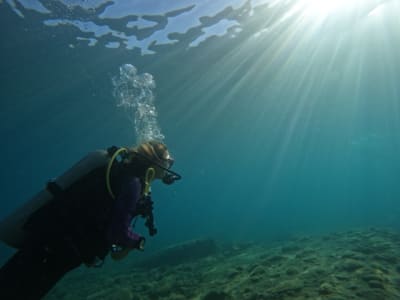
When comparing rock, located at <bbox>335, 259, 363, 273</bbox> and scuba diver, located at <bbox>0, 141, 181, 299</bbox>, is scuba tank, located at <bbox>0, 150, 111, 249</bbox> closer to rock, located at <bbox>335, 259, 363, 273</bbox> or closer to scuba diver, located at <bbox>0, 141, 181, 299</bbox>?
scuba diver, located at <bbox>0, 141, 181, 299</bbox>

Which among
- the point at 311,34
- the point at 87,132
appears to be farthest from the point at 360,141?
the point at 87,132

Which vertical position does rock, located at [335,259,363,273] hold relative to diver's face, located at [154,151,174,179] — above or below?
below

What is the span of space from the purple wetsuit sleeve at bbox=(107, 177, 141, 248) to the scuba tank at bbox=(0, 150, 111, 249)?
51 cm

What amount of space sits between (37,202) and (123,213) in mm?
1057

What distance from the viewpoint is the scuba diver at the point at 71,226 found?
3.07 meters

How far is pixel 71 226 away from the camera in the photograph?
318cm

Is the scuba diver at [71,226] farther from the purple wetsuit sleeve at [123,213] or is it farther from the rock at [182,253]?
the rock at [182,253]

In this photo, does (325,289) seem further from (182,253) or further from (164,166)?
(182,253)

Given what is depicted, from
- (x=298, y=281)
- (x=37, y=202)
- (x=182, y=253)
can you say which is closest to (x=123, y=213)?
(x=37, y=202)

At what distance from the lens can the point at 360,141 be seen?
67312 millimetres

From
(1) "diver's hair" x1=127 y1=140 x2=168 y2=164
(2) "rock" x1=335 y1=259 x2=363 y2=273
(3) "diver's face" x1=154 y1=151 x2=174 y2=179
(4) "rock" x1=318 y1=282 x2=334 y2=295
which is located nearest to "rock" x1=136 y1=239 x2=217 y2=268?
(2) "rock" x1=335 y1=259 x2=363 y2=273

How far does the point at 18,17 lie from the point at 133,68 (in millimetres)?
7679

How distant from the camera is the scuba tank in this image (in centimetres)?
327

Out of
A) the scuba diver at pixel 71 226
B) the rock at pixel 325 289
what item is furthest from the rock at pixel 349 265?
the scuba diver at pixel 71 226
